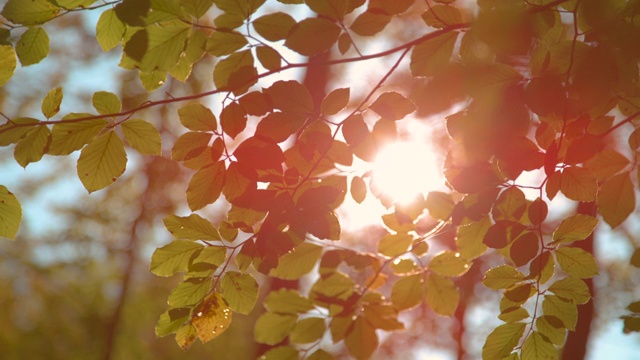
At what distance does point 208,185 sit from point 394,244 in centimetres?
61

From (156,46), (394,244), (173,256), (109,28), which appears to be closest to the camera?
(156,46)

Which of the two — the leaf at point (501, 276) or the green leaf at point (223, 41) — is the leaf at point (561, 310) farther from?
the green leaf at point (223, 41)

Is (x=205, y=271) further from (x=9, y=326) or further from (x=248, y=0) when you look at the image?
(x=9, y=326)

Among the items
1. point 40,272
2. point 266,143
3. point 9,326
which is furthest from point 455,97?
point 9,326

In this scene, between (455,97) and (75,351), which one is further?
(75,351)

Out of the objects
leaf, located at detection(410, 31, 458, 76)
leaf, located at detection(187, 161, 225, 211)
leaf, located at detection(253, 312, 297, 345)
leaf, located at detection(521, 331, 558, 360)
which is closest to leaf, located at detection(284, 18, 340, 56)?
leaf, located at detection(410, 31, 458, 76)

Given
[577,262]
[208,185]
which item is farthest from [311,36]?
[577,262]

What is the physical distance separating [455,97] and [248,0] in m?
0.50

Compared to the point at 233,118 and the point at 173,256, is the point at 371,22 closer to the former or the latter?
the point at 233,118

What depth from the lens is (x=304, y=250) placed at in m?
1.45

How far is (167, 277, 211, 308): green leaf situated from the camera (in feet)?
4.14

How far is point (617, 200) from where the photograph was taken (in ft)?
4.52

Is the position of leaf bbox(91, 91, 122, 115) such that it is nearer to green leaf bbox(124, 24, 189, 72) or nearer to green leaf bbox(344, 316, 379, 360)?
green leaf bbox(124, 24, 189, 72)

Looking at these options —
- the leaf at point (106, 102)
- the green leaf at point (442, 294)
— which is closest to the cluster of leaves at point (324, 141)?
the leaf at point (106, 102)
